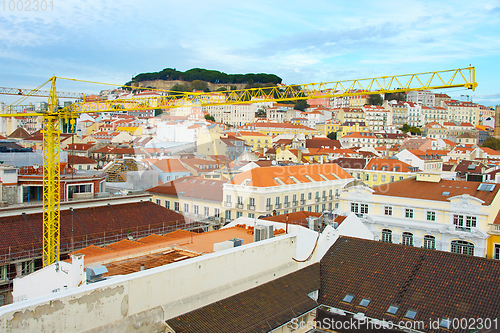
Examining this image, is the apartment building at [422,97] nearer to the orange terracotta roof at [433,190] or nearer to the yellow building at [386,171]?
the yellow building at [386,171]

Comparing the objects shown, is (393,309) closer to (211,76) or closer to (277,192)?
(277,192)

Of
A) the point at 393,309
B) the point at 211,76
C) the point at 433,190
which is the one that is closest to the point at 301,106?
the point at 211,76

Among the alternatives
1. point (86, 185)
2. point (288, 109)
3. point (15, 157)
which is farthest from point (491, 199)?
point (288, 109)

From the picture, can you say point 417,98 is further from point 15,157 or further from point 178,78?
point 15,157

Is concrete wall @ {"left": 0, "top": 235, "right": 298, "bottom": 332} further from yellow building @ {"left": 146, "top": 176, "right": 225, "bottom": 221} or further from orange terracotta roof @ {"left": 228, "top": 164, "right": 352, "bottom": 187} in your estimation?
yellow building @ {"left": 146, "top": 176, "right": 225, "bottom": 221}

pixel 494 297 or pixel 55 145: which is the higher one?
pixel 55 145

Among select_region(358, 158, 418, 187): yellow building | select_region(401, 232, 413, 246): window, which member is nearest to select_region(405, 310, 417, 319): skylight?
select_region(401, 232, 413, 246): window

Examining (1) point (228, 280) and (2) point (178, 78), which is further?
(2) point (178, 78)

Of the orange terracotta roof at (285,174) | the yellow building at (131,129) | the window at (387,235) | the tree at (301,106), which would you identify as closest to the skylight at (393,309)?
the window at (387,235)
